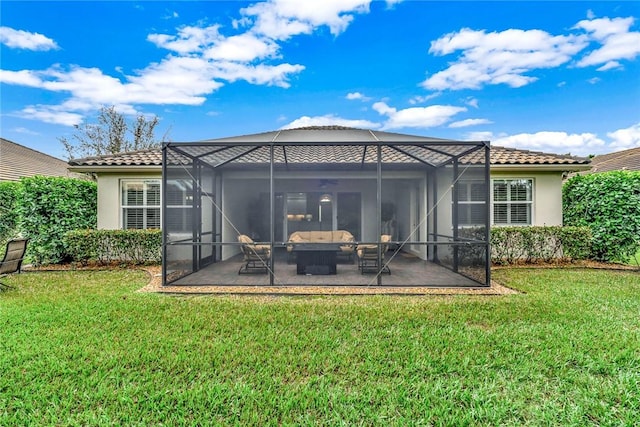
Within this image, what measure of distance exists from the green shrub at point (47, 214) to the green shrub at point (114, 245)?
18.1 inches

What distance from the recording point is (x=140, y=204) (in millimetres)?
9945

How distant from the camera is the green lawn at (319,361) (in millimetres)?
2576

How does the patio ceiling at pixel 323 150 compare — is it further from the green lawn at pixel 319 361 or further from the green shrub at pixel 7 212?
the green shrub at pixel 7 212

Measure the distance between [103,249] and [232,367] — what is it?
7687mm

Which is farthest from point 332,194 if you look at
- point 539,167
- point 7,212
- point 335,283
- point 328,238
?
point 7,212

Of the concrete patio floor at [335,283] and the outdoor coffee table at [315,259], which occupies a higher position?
the outdoor coffee table at [315,259]

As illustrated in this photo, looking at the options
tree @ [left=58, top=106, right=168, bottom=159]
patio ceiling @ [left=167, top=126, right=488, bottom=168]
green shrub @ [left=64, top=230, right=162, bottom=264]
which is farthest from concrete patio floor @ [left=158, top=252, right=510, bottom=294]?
tree @ [left=58, top=106, right=168, bottom=159]

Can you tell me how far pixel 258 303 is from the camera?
17.9ft

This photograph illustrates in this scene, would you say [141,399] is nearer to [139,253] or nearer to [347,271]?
[347,271]

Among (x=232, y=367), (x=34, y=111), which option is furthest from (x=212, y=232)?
(x=34, y=111)

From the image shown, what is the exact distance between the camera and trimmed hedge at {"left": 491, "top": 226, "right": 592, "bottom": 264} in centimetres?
898

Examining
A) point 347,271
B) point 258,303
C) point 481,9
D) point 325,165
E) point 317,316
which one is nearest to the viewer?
point 317,316

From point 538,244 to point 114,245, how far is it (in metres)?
12.0

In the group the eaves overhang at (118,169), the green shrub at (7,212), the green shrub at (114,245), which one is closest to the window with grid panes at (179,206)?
the green shrub at (114,245)
